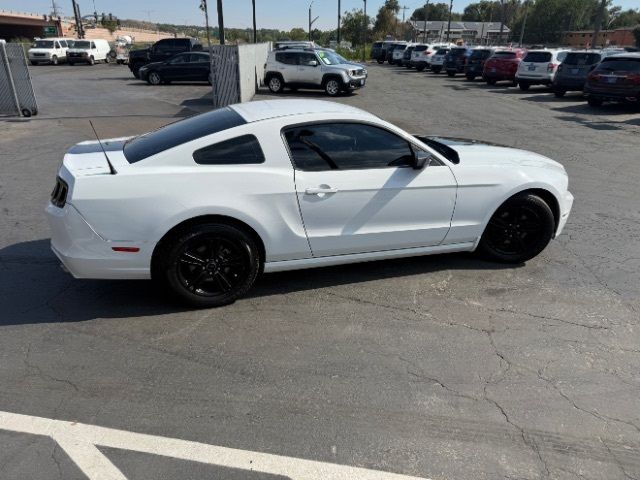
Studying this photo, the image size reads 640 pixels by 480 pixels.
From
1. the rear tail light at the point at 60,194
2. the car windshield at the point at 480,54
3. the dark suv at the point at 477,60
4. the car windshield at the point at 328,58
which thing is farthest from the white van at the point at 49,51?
the rear tail light at the point at 60,194

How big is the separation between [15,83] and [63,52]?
89.3ft

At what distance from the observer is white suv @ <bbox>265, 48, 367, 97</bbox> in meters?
18.3

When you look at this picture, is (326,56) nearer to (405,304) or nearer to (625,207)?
(625,207)

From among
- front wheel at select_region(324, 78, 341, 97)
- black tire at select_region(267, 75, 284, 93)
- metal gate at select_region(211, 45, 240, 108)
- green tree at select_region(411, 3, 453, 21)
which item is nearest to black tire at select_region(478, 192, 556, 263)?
metal gate at select_region(211, 45, 240, 108)

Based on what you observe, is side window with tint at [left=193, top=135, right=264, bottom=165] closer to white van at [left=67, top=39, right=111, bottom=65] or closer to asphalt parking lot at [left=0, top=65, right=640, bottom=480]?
asphalt parking lot at [left=0, top=65, right=640, bottom=480]

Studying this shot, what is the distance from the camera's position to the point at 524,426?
2678 millimetres

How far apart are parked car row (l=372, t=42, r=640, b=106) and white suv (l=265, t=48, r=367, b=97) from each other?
732cm

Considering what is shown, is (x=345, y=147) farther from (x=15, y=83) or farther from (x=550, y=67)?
(x=550, y=67)

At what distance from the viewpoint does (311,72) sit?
61.3 feet

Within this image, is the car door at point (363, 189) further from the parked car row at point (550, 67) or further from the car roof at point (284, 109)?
the parked car row at point (550, 67)

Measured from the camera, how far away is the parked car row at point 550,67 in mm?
14492

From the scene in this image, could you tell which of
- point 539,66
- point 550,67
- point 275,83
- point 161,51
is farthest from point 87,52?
point 550,67

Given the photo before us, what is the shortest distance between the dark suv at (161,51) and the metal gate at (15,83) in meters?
13.0

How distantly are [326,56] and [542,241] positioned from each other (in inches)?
648
